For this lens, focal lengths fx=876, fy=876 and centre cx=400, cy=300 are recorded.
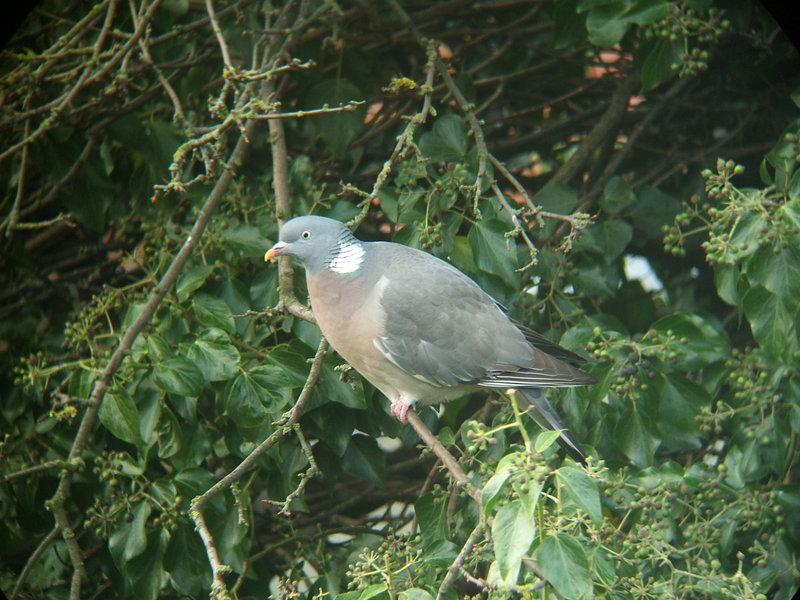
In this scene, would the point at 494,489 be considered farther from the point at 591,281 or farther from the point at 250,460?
the point at 591,281

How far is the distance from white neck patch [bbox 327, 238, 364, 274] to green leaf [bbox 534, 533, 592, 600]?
1144mm

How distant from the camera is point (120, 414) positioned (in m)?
2.34

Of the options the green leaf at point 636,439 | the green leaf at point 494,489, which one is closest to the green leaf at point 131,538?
the green leaf at point 494,489

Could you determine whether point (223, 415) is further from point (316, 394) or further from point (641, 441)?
point (641, 441)

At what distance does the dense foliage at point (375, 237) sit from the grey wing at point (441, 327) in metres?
0.11

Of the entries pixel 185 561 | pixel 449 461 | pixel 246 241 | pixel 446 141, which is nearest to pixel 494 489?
pixel 449 461

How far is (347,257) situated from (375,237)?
749 millimetres

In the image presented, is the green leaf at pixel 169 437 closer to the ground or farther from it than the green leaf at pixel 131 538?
farther from it

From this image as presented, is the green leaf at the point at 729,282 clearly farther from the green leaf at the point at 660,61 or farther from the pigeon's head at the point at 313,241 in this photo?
the pigeon's head at the point at 313,241

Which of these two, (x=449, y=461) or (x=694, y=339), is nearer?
(x=449, y=461)

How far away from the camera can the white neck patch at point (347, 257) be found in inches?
99.1

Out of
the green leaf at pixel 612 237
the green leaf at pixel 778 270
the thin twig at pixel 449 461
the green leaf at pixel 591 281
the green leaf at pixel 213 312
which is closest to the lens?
the thin twig at pixel 449 461

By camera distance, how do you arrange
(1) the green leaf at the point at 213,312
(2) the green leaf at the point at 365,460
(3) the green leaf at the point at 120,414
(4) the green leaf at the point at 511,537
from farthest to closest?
(2) the green leaf at the point at 365,460, (1) the green leaf at the point at 213,312, (3) the green leaf at the point at 120,414, (4) the green leaf at the point at 511,537

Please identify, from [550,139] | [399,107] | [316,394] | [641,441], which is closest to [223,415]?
[316,394]
